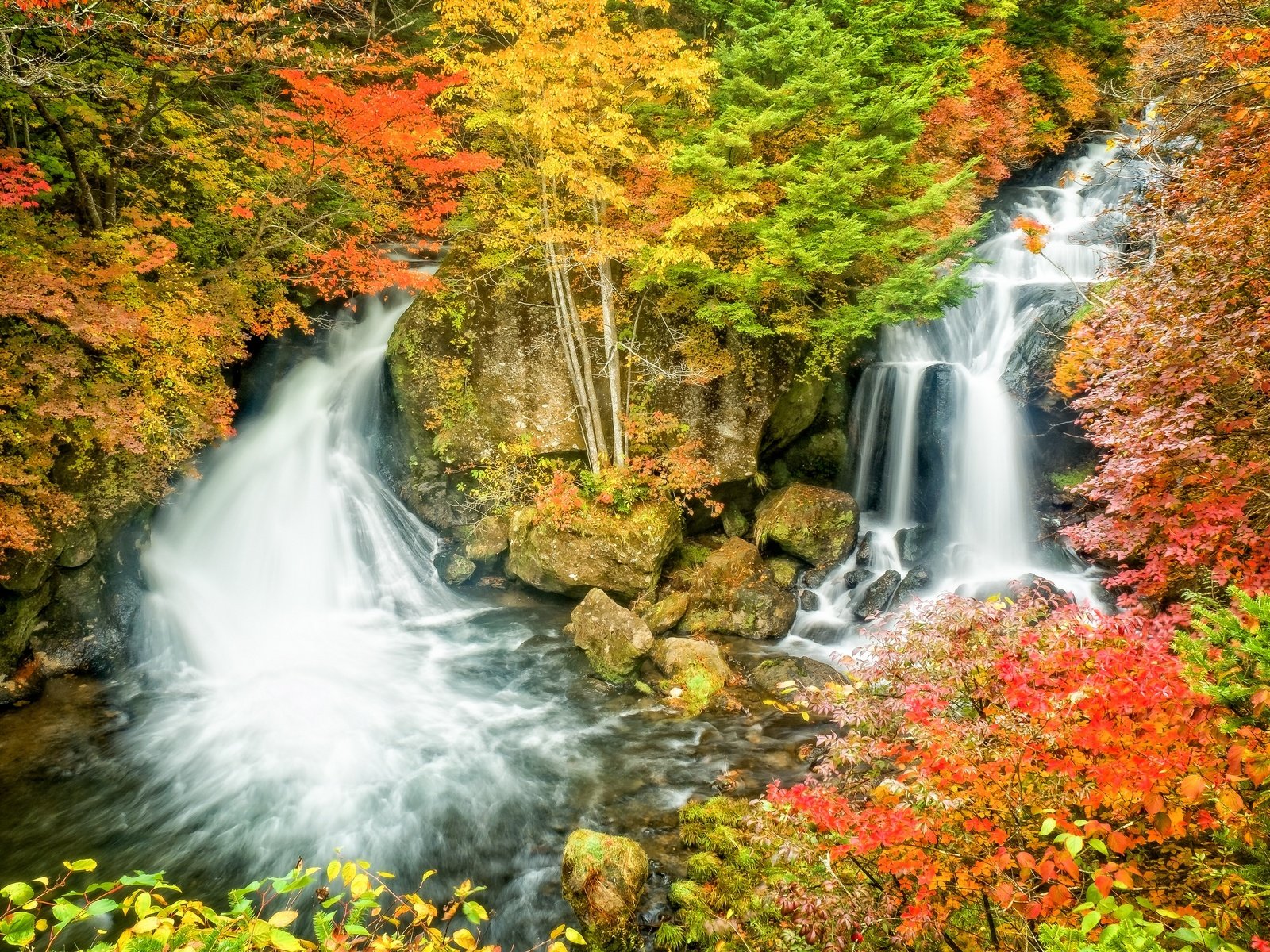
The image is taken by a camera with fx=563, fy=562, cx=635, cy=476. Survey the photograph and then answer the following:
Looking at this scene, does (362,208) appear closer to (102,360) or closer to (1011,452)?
(102,360)

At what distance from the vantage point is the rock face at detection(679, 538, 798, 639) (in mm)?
10164

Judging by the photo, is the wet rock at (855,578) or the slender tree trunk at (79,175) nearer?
the slender tree trunk at (79,175)

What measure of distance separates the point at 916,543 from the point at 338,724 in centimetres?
1086

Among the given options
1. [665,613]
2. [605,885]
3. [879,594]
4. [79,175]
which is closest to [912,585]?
[879,594]

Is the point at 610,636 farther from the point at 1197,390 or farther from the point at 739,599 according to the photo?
the point at 1197,390

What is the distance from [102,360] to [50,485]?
181 cm

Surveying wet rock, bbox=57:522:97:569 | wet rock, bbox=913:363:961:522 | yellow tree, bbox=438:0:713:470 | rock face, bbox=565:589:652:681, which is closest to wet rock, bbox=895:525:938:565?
wet rock, bbox=913:363:961:522

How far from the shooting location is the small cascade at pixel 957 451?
10688mm

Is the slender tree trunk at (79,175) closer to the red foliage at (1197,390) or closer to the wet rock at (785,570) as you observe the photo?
the wet rock at (785,570)

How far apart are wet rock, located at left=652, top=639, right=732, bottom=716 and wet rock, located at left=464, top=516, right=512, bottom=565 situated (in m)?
3.89

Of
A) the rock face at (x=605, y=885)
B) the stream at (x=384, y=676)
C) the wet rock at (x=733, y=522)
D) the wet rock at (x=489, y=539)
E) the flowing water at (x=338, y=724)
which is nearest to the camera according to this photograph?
the rock face at (x=605, y=885)

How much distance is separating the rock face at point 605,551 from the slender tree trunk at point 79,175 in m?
7.98

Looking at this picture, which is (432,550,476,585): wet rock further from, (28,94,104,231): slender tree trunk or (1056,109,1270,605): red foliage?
(1056,109,1270,605): red foliage

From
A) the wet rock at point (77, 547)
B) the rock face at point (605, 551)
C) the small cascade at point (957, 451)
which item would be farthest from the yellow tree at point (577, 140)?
the wet rock at point (77, 547)
